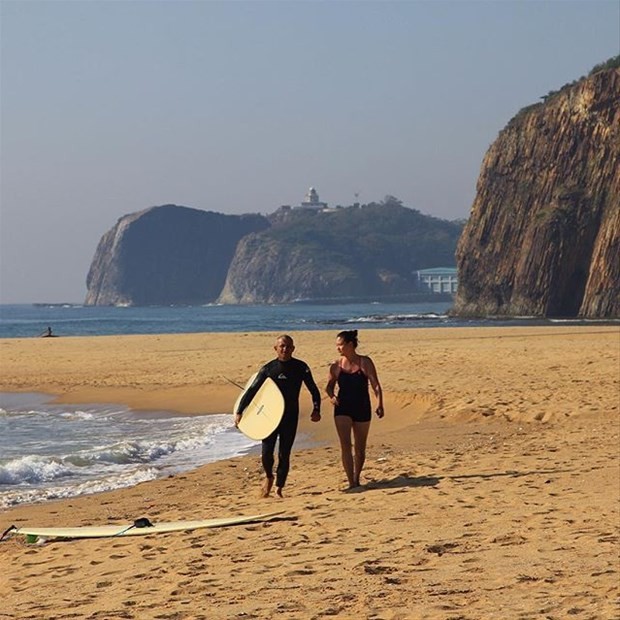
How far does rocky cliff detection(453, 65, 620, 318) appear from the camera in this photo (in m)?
78.3

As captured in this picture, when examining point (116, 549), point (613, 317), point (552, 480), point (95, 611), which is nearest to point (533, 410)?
point (552, 480)

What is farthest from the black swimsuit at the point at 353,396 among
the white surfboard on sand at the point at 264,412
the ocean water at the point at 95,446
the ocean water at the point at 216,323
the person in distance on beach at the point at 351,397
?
the ocean water at the point at 216,323

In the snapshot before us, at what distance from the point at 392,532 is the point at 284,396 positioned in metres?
2.25

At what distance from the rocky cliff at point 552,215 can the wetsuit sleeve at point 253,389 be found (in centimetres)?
6747

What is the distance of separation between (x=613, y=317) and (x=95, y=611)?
7172 centimetres

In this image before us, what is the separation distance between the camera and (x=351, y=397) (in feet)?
32.5

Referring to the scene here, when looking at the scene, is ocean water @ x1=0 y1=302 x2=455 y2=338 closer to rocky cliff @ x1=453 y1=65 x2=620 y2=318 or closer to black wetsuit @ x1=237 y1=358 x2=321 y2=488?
rocky cliff @ x1=453 y1=65 x2=620 y2=318

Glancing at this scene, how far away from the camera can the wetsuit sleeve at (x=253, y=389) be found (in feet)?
31.8

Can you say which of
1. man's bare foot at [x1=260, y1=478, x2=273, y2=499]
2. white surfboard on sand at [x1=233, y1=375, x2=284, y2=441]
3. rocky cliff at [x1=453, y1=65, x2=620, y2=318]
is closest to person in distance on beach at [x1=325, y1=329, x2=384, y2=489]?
white surfboard on sand at [x1=233, y1=375, x2=284, y2=441]

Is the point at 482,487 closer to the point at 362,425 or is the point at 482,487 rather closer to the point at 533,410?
the point at 362,425

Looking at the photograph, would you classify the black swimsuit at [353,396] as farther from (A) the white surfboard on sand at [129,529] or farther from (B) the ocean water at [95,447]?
(B) the ocean water at [95,447]

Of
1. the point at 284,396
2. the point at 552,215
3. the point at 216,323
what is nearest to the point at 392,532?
the point at 284,396

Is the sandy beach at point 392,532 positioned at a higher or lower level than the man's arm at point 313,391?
lower

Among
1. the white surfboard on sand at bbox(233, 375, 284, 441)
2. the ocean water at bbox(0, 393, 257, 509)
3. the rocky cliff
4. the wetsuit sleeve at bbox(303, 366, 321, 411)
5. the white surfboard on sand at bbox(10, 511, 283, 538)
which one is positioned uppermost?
the rocky cliff
